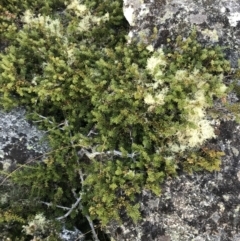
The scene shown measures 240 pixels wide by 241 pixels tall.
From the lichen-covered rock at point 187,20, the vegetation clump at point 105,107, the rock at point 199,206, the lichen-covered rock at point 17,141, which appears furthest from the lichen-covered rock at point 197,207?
the lichen-covered rock at point 17,141

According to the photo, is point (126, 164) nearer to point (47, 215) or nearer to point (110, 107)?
point (110, 107)

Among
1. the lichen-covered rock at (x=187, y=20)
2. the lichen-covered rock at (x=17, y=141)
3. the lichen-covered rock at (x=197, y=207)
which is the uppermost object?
the lichen-covered rock at (x=187, y=20)

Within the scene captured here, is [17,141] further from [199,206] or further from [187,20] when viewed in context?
[187,20]

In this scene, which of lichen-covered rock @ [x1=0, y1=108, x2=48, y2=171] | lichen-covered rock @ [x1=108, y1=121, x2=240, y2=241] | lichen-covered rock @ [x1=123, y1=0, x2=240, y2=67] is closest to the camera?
lichen-covered rock @ [x1=108, y1=121, x2=240, y2=241]

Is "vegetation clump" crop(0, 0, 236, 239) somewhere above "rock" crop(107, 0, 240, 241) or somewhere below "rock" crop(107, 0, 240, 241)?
above

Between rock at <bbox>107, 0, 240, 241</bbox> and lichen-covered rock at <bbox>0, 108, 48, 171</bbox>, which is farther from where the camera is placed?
lichen-covered rock at <bbox>0, 108, 48, 171</bbox>

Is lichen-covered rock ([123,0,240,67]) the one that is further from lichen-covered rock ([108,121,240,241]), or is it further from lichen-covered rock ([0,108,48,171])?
lichen-covered rock ([0,108,48,171])

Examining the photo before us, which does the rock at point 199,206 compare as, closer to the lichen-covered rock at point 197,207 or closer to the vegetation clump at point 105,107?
the lichen-covered rock at point 197,207

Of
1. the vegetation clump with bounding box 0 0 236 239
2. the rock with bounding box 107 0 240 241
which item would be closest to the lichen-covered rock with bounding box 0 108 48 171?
the vegetation clump with bounding box 0 0 236 239

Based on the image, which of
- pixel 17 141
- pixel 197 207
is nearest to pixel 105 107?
pixel 17 141
